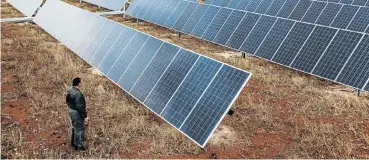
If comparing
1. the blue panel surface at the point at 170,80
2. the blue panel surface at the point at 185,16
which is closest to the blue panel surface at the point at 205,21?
the blue panel surface at the point at 185,16

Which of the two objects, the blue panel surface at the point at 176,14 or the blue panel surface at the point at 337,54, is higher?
the blue panel surface at the point at 337,54

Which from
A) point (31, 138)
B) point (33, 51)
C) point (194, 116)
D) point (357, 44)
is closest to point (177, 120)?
point (194, 116)

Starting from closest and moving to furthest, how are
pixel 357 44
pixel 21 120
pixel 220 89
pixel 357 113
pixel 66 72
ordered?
pixel 220 89, pixel 21 120, pixel 357 113, pixel 357 44, pixel 66 72

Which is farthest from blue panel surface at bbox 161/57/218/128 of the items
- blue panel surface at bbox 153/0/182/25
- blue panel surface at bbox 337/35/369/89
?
blue panel surface at bbox 153/0/182/25

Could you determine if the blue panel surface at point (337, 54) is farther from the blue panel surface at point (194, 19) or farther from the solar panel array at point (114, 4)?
the solar panel array at point (114, 4)

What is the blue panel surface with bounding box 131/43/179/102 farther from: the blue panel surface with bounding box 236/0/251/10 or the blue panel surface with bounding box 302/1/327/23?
the blue panel surface with bounding box 236/0/251/10

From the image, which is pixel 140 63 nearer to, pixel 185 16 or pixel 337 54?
pixel 337 54

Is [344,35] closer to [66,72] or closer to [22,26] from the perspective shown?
[66,72]
